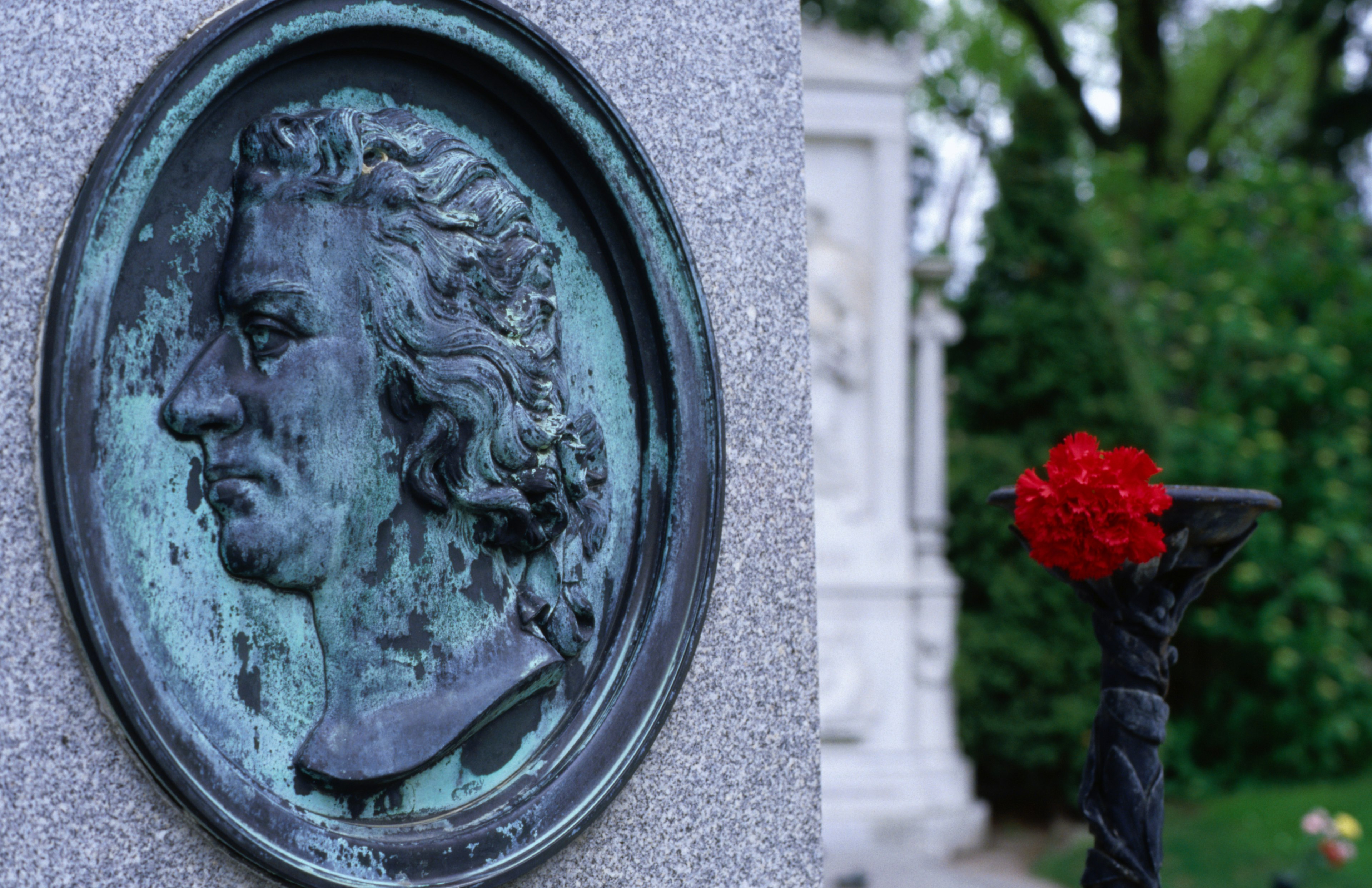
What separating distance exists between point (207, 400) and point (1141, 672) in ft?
5.15

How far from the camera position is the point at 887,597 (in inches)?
279

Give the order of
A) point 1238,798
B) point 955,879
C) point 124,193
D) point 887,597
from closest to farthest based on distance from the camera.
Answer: point 124,193 → point 955,879 → point 887,597 → point 1238,798

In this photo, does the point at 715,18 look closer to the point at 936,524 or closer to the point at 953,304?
the point at 936,524

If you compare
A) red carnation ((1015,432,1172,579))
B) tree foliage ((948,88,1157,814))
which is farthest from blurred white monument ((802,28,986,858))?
red carnation ((1015,432,1172,579))

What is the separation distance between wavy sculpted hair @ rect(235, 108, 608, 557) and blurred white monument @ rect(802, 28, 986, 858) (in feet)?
17.2

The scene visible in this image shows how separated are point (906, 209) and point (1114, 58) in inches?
545

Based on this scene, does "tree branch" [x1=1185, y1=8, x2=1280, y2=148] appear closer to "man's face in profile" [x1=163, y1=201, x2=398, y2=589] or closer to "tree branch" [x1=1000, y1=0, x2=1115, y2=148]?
"tree branch" [x1=1000, y1=0, x2=1115, y2=148]

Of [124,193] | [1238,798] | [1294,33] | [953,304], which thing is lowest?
[1238,798]

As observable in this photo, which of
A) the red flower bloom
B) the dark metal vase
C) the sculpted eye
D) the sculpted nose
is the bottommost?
the red flower bloom

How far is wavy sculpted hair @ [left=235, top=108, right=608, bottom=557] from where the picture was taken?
5.42ft

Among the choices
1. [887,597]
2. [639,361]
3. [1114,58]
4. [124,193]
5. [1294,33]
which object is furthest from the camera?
[1114,58]

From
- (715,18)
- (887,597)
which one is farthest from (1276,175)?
(715,18)

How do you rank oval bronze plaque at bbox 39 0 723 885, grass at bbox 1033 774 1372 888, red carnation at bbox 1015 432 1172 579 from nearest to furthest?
oval bronze plaque at bbox 39 0 723 885
red carnation at bbox 1015 432 1172 579
grass at bbox 1033 774 1372 888

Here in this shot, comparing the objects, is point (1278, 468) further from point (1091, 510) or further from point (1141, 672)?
point (1091, 510)
